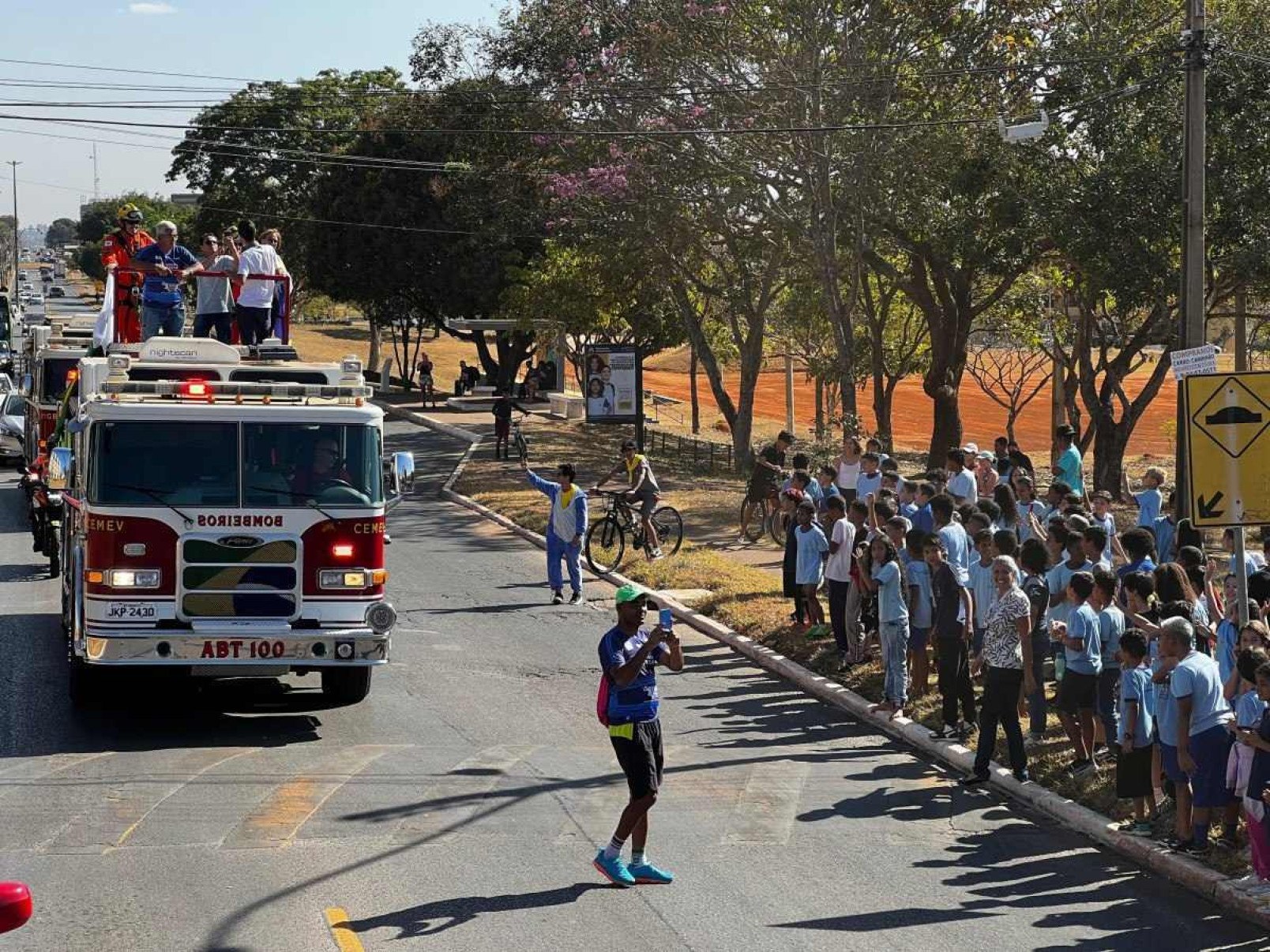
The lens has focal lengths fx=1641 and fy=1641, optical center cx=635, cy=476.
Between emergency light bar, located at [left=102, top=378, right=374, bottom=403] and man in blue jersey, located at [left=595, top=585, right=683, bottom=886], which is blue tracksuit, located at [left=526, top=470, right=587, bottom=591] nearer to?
emergency light bar, located at [left=102, top=378, right=374, bottom=403]

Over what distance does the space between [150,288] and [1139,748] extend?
1071 cm

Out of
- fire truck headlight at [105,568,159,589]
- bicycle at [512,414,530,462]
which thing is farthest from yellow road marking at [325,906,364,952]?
bicycle at [512,414,530,462]

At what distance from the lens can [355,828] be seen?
34.9ft

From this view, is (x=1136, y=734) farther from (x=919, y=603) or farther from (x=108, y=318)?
(x=108, y=318)

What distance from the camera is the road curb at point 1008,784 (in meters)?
9.45

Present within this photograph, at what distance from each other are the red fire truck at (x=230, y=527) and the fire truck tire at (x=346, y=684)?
600mm

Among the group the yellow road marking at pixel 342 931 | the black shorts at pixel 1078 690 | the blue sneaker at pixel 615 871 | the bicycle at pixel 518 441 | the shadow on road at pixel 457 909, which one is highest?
the bicycle at pixel 518 441

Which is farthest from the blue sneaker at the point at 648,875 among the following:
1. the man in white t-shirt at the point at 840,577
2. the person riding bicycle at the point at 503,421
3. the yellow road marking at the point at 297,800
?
the person riding bicycle at the point at 503,421

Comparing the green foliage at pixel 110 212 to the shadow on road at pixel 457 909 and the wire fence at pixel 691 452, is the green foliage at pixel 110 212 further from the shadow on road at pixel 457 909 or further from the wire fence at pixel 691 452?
the shadow on road at pixel 457 909

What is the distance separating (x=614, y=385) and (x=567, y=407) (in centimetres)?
1652

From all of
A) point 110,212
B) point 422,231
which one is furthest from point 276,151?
point 110,212

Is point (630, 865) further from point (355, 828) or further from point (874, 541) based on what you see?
point (874, 541)

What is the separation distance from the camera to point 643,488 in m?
22.8

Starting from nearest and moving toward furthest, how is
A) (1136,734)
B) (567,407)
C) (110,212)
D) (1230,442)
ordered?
1. (1136,734)
2. (1230,442)
3. (567,407)
4. (110,212)
